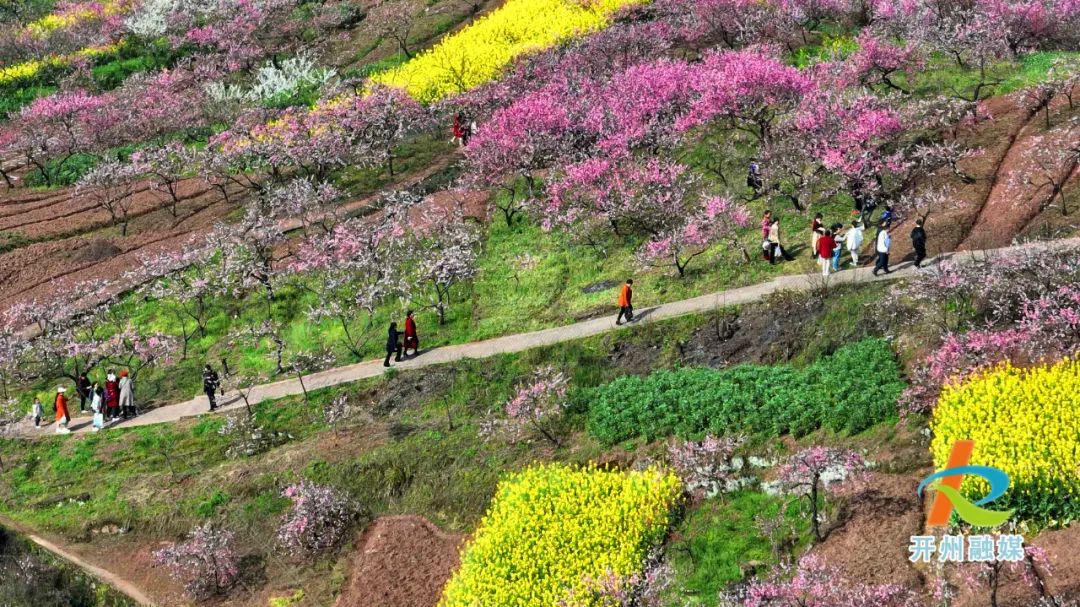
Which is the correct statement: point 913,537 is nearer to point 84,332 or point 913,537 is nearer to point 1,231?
point 84,332

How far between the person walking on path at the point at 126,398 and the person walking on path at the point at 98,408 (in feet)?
1.83

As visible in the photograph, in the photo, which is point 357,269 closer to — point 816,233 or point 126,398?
point 126,398

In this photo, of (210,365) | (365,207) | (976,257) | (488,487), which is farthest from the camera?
(365,207)

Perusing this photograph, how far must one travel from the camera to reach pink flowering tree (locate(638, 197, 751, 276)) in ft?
113

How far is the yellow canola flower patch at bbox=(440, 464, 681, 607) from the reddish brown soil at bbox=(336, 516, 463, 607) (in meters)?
0.77

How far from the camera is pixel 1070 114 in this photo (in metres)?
37.3

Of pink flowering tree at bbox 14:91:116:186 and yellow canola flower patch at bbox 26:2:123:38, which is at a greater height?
yellow canola flower patch at bbox 26:2:123:38

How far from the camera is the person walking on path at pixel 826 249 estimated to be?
30.3m

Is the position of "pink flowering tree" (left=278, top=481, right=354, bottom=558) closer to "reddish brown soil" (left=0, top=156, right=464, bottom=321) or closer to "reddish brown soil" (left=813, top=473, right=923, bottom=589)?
"reddish brown soil" (left=813, top=473, right=923, bottom=589)

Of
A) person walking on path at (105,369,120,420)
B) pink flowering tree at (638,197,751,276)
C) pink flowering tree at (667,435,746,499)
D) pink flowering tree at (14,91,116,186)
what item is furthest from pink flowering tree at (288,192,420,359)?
pink flowering tree at (14,91,116,186)

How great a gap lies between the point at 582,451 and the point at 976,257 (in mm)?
11978

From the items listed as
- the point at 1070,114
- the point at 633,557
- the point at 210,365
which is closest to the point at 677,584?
the point at 633,557

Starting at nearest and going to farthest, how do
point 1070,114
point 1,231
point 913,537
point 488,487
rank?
point 913,537 < point 488,487 < point 1070,114 < point 1,231

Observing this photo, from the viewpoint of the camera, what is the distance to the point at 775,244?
107 feet
